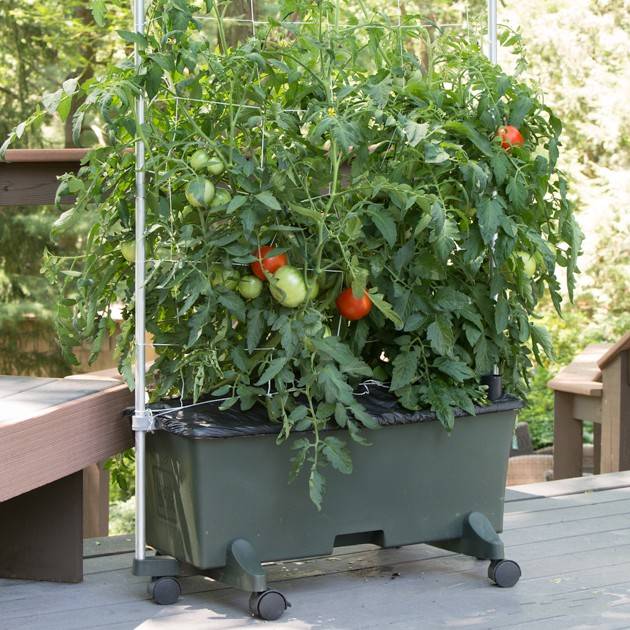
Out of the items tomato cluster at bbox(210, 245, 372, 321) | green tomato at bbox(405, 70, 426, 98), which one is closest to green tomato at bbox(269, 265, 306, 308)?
tomato cluster at bbox(210, 245, 372, 321)

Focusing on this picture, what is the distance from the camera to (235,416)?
1926 mm

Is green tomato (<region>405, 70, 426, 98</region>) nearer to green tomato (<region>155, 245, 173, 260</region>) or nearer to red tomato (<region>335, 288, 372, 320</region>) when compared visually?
red tomato (<region>335, 288, 372, 320</region>)

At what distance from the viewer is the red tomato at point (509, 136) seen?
200 centimetres

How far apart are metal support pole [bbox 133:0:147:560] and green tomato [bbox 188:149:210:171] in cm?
9

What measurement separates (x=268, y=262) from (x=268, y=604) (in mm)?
591

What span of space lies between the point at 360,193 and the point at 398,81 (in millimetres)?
238

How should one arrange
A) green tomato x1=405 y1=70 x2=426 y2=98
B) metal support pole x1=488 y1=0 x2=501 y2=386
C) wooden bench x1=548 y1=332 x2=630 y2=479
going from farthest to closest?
wooden bench x1=548 y1=332 x2=630 y2=479, metal support pole x1=488 y1=0 x2=501 y2=386, green tomato x1=405 y1=70 x2=426 y2=98

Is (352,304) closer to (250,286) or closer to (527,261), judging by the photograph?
(250,286)

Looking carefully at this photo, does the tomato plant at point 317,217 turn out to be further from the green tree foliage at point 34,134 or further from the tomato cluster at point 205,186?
the green tree foliage at point 34,134

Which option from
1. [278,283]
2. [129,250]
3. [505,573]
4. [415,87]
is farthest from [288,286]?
Answer: [505,573]

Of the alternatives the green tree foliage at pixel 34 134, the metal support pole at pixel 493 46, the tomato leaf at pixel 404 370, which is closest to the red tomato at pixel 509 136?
the metal support pole at pixel 493 46

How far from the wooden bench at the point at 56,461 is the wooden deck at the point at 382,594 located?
0.18ft

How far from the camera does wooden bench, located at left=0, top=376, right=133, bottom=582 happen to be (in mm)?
1851

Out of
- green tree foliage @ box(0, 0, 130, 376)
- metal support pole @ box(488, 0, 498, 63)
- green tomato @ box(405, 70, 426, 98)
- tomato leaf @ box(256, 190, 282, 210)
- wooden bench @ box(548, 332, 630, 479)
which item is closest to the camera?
tomato leaf @ box(256, 190, 282, 210)
